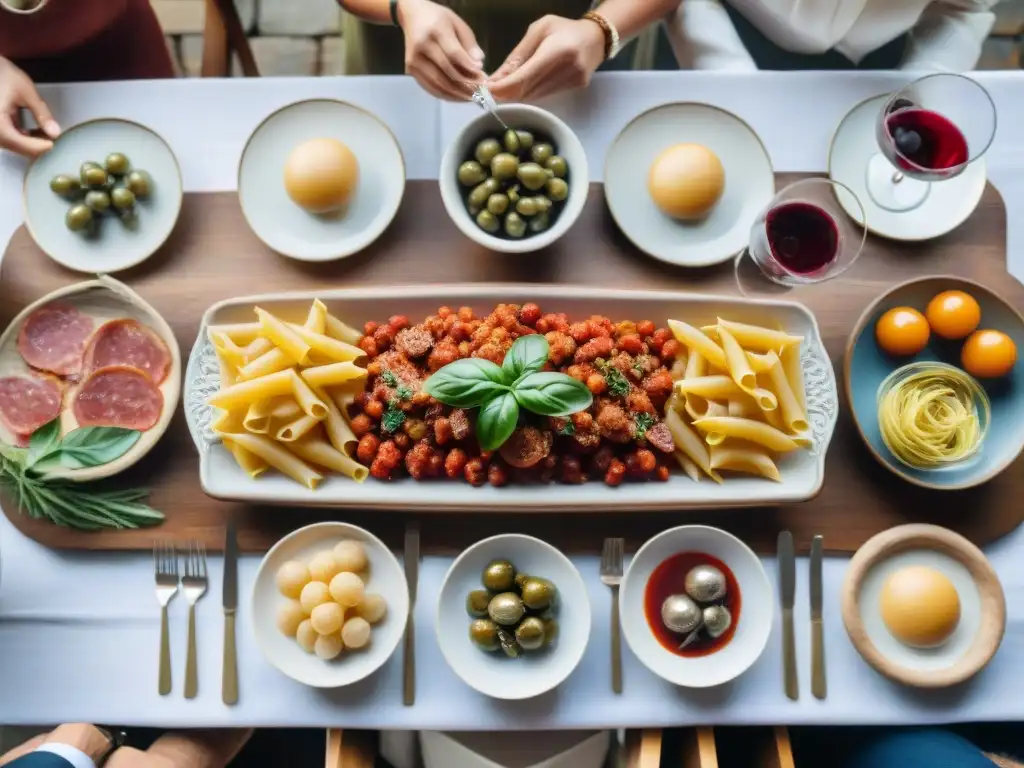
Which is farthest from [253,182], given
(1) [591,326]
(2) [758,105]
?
(2) [758,105]

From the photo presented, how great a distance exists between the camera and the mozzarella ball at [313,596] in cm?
142

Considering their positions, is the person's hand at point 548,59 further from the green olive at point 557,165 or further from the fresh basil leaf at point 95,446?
the fresh basil leaf at point 95,446

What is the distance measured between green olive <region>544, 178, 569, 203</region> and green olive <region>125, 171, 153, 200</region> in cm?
81

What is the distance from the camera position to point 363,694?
1507 mm

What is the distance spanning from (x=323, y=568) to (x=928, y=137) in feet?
4.71

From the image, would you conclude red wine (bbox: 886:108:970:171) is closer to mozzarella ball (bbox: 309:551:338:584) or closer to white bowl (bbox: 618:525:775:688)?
white bowl (bbox: 618:525:775:688)

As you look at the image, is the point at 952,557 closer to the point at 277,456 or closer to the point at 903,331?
the point at 903,331

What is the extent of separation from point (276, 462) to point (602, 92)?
1.02 metres

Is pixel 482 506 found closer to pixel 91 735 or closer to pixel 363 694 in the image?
pixel 363 694

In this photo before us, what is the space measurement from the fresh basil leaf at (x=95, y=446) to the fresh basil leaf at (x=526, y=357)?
2.48 feet

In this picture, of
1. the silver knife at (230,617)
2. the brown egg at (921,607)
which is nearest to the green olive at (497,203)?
the silver knife at (230,617)

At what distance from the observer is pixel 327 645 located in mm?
1431

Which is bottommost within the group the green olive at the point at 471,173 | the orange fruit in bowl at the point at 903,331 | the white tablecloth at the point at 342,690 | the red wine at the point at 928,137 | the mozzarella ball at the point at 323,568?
the white tablecloth at the point at 342,690

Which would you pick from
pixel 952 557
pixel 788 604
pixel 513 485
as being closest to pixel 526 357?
pixel 513 485
